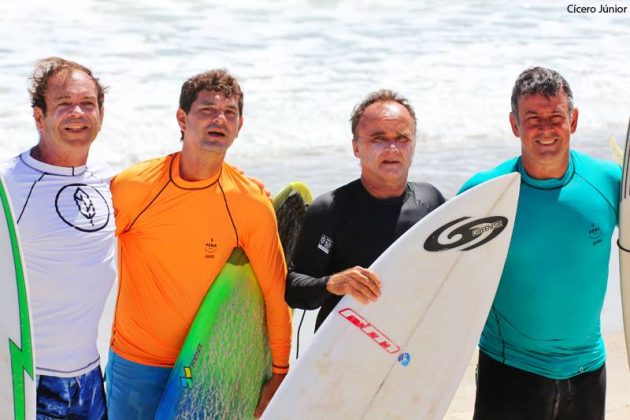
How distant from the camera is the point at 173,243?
3.40 m

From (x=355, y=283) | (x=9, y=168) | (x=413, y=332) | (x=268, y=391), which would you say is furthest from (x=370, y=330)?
(x=9, y=168)

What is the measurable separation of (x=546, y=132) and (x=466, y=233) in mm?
464

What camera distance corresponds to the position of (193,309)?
11.6 ft

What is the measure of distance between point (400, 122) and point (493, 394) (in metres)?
1.02

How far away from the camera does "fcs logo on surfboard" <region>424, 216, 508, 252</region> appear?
3.38m

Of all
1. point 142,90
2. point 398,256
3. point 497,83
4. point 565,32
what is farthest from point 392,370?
point 565,32

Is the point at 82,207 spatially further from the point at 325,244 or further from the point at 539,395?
the point at 539,395

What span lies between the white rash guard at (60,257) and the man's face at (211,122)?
1.37 feet

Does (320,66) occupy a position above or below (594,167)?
above

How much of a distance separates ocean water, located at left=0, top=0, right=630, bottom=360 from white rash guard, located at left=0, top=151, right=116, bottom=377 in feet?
17.1

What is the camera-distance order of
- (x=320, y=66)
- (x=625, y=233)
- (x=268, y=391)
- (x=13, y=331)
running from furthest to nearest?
1. (x=320, y=66)
2. (x=268, y=391)
3. (x=625, y=233)
4. (x=13, y=331)

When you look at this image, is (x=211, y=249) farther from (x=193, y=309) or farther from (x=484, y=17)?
(x=484, y=17)

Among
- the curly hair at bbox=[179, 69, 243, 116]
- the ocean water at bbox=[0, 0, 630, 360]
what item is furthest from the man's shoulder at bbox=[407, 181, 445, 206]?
the ocean water at bbox=[0, 0, 630, 360]

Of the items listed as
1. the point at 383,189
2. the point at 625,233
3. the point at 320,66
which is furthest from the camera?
the point at 320,66
